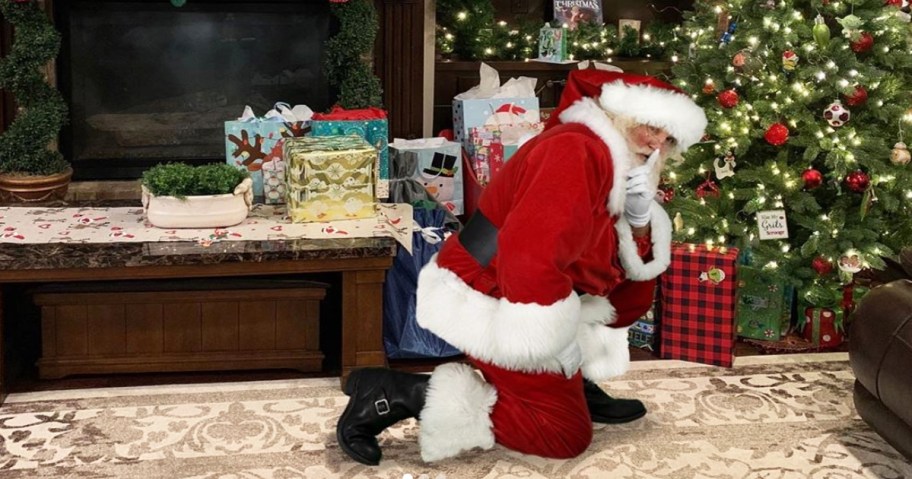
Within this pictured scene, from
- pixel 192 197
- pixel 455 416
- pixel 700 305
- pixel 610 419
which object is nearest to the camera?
pixel 455 416

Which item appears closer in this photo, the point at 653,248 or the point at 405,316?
the point at 653,248

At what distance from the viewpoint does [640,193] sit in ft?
9.26

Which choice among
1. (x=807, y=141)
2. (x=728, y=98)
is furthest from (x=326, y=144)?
(x=807, y=141)

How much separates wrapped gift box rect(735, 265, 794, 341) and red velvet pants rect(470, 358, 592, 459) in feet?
4.27

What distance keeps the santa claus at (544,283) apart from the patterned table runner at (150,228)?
659 millimetres

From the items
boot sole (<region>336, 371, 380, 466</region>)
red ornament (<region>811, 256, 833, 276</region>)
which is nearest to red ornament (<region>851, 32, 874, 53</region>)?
red ornament (<region>811, 256, 833, 276</region>)

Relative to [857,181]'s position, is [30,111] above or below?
above

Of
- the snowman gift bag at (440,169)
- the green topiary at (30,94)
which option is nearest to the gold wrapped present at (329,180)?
the snowman gift bag at (440,169)

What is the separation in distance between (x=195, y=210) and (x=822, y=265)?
2.18m

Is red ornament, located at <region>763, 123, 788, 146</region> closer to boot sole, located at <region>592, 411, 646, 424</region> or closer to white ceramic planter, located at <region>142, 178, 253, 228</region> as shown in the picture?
boot sole, located at <region>592, 411, 646, 424</region>

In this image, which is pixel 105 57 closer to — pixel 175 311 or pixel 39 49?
pixel 39 49

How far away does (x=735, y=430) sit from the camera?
316 cm

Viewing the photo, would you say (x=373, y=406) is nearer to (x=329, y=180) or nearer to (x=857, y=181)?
(x=329, y=180)

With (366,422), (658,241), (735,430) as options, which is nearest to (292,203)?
(366,422)
